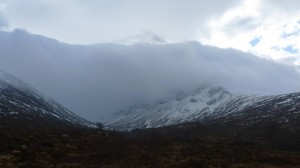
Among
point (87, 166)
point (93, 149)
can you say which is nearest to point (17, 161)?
point (87, 166)

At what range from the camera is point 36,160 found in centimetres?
4359

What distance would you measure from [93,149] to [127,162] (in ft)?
35.5

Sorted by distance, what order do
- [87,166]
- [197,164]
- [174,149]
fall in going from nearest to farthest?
[87,166]
[197,164]
[174,149]

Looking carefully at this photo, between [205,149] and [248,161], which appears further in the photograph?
[205,149]

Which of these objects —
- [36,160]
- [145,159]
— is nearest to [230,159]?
[145,159]

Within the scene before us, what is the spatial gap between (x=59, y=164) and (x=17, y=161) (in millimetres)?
4061

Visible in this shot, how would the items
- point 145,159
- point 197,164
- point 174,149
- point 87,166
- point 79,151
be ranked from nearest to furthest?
point 87,166 < point 197,164 < point 145,159 < point 79,151 < point 174,149

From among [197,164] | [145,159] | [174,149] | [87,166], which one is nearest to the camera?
[87,166]

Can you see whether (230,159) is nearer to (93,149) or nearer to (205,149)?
(205,149)

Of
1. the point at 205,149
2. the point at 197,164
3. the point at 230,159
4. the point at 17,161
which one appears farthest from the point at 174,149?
the point at 17,161

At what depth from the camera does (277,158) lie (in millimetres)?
53594

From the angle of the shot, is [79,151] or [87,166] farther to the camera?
[79,151]

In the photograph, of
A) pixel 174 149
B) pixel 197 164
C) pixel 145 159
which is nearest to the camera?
pixel 197 164

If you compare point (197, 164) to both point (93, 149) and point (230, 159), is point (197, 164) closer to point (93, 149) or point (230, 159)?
point (230, 159)
